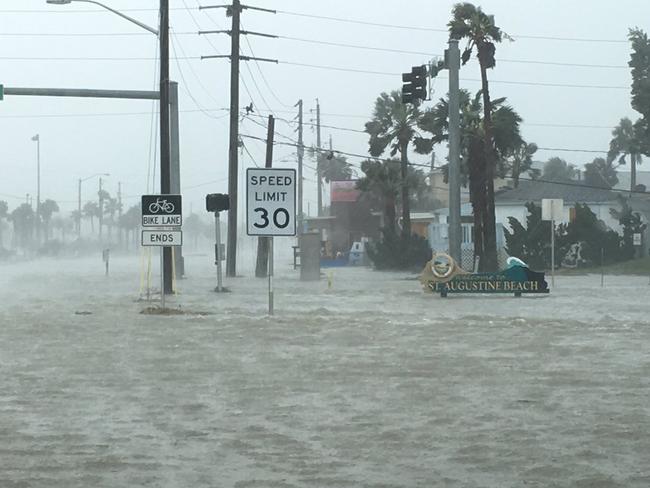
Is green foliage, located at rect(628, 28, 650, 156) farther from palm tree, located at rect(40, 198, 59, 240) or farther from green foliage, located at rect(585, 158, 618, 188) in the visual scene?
palm tree, located at rect(40, 198, 59, 240)

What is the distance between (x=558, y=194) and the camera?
234 feet

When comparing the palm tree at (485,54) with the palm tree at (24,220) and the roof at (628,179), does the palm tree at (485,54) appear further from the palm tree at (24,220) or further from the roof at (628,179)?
the palm tree at (24,220)

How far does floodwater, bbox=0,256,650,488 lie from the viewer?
28.2ft

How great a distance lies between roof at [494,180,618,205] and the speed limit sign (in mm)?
48890

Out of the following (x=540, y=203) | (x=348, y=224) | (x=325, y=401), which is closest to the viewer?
(x=325, y=401)

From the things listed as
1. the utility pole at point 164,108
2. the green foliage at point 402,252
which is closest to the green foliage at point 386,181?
the green foliage at point 402,252

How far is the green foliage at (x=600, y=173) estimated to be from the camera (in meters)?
108

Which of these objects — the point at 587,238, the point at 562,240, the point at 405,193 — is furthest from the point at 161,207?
the point at 405,193

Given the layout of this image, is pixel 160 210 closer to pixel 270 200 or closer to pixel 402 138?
pixel 270 200

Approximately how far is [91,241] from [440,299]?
149 m

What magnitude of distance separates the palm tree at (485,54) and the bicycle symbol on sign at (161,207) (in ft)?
78.0

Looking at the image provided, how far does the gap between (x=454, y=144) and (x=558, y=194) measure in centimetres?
3465

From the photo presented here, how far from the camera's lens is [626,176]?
124 metres

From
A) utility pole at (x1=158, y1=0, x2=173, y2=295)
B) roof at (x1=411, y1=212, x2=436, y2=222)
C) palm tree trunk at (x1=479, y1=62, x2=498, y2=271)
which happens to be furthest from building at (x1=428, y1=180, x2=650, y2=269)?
utility pole at (x1=158, y1=0, x2=173, y2=295)
